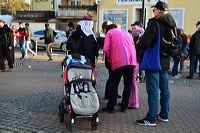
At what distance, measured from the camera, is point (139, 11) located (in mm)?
28234

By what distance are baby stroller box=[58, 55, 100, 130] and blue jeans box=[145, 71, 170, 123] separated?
0.93 metres

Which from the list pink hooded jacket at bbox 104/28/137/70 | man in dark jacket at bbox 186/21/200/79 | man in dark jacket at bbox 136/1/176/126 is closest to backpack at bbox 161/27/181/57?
man in dark jacket at bbox 136/1/176/126

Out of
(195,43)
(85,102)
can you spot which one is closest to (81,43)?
(85,102)

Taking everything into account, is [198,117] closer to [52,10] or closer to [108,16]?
[108,16]

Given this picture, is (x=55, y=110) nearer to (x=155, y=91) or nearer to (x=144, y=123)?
(x=144, y=123)

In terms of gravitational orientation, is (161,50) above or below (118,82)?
above

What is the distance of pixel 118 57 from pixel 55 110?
167 cm

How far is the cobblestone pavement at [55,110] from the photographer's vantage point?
5.93m

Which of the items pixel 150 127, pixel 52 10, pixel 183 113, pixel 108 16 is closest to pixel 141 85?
pixel 183 113

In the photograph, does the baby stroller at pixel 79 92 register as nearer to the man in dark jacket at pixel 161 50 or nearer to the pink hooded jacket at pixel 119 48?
the pink hooded jacket at pixel 119 48

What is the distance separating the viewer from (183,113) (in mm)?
7055

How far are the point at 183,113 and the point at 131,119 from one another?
3.97ft

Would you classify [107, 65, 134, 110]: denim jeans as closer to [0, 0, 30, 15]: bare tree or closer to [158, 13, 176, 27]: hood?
[158, 13, 176, 27]: hood

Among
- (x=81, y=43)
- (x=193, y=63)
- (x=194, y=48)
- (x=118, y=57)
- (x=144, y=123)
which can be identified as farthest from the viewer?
(x=193, y=63)
